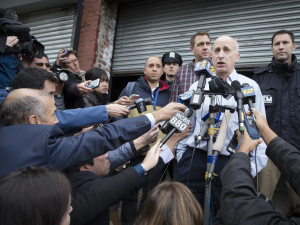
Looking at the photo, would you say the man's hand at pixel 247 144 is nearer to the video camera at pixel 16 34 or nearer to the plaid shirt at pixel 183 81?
Result: the plaid shirt at pixel 183 81

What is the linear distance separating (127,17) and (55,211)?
460 centimetres

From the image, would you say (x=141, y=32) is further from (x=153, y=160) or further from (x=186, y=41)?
(x=153, y=160)

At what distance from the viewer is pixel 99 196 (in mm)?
1261

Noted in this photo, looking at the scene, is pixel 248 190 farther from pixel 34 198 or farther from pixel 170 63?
pixel 170 63

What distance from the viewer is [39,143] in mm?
1265

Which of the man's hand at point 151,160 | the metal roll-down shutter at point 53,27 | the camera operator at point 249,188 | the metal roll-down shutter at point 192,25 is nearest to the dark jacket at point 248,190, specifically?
the camera operator at point 249,188

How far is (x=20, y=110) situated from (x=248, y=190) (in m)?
1.35

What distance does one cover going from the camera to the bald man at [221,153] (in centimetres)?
178

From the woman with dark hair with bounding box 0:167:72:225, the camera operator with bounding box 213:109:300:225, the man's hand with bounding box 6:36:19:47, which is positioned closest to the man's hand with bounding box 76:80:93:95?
the man's hand with bounding box 6:36:19:47

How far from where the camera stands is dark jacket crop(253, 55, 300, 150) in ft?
8.20

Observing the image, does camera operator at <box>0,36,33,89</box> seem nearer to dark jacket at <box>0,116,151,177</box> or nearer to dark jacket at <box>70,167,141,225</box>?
dark jacket at <box>0,116,151,177</box>

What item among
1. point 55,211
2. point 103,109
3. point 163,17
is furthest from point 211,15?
point 55,211

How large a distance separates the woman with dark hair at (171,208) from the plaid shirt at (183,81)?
5.83 ft

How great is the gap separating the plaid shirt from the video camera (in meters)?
1.74
